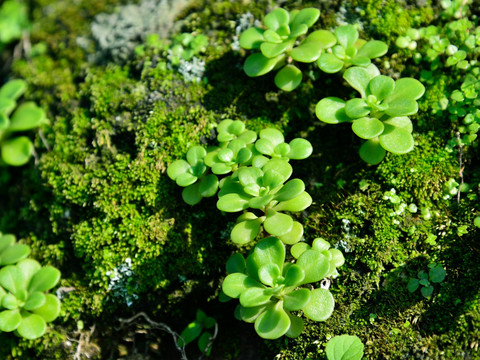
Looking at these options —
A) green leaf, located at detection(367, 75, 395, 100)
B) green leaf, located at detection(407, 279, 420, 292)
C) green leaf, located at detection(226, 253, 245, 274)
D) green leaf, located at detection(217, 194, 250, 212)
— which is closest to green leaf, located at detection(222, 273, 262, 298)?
green leaf, located at detection(226, 253, 245, 274)

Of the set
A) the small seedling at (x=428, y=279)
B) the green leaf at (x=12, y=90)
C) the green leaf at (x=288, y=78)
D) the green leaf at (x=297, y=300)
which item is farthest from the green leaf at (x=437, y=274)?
the green leaf at (x=12, y=90)

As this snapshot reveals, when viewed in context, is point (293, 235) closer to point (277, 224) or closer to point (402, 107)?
point (277, 224)

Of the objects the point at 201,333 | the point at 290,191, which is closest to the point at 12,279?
the point at 201,333

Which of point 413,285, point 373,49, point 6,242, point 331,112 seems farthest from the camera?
point 6,242

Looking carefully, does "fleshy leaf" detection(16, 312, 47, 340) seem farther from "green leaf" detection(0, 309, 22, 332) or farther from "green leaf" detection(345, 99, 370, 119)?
"green leaf" detection(345, 99, 370, 119)

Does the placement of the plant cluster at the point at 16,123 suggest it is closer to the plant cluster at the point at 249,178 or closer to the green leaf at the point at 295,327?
the plant cluster at the point at 249,178

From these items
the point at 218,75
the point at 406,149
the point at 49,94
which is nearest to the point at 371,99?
the point at 406,149
